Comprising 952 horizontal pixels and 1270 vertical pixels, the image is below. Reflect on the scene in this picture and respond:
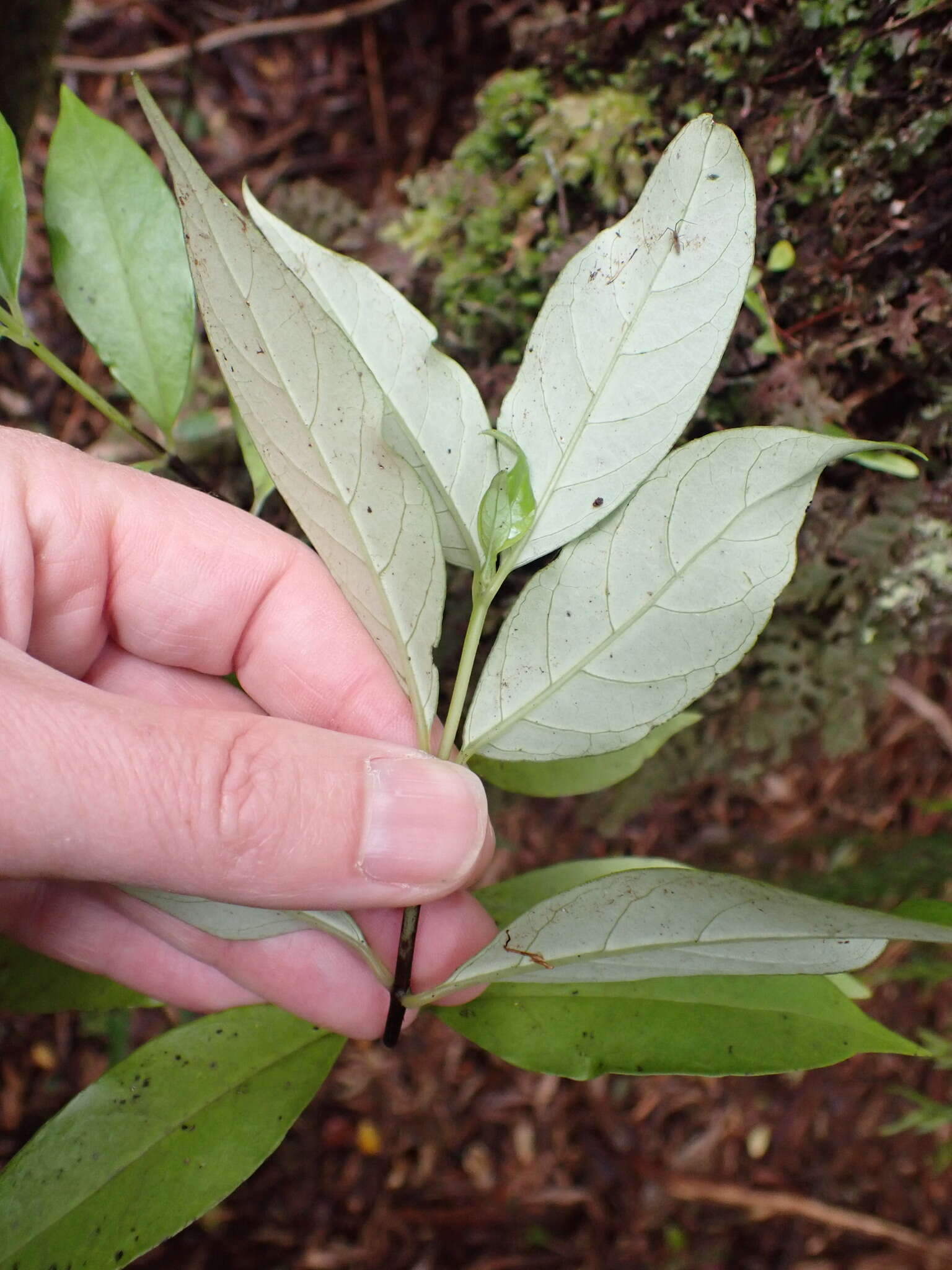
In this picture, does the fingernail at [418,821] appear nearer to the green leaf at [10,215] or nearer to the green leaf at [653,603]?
the green leaf at [653,603]

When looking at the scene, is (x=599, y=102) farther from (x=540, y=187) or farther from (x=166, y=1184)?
(x=166, y=1184)

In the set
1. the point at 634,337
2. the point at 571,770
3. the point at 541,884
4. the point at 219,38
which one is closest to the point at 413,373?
the point at 634,337

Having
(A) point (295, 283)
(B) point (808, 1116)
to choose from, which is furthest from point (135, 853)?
(B) point (808, 1116)

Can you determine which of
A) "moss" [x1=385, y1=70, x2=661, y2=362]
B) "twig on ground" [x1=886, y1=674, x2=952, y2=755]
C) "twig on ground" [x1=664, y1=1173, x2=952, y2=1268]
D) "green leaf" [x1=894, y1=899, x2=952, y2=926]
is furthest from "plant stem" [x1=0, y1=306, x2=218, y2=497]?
"twig on ground" [x1=664, y1=1173, x2=952, y2=1268]

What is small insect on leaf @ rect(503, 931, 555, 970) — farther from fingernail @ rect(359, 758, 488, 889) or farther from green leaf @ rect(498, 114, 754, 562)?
green leaf @ rect(498, 114, 754, 562)

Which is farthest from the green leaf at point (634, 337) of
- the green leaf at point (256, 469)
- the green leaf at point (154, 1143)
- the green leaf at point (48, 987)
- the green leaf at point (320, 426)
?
the green leaf at point (48, 987)

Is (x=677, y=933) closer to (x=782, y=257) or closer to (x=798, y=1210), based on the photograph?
(x=782, y=257)

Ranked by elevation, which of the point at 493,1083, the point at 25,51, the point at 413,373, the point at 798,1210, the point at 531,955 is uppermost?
the point at 25,51
